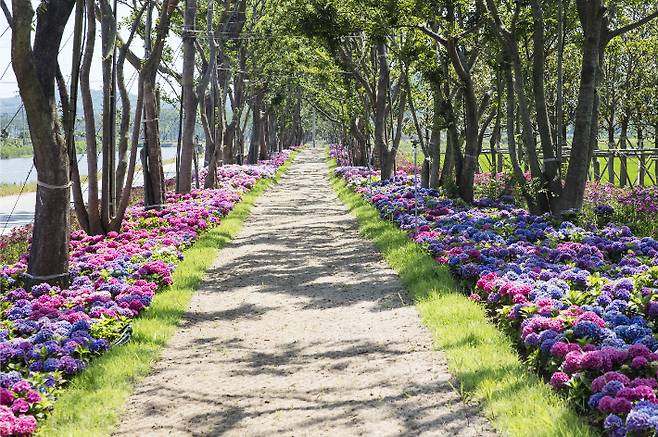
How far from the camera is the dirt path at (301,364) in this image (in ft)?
17.6

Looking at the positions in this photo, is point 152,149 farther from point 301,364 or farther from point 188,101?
point 301,364

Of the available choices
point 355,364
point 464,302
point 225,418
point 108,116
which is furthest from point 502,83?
point 225,418

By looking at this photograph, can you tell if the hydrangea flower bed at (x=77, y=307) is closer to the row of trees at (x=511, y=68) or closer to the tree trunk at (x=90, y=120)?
the tree trunk at (x=90, y=120)

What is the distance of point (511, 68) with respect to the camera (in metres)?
17.6

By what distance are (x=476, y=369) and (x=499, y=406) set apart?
88cm

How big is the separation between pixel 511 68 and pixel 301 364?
12.9m

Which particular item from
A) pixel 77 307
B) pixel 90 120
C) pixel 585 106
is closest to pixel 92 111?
pixel 90 120

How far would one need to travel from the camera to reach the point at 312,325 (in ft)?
27.0

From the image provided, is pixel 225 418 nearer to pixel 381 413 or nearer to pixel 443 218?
pixel 381 413

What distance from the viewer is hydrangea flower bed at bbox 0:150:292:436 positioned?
5691 mm

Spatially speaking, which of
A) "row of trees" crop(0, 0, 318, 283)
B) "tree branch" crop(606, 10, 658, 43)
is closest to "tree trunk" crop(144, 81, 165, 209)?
"row of trees" crop(0, 0, 318, 283)

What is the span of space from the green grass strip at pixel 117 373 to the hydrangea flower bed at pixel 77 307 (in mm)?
131

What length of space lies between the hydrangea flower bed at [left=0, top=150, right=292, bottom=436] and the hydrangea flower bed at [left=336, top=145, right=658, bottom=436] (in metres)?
4.07

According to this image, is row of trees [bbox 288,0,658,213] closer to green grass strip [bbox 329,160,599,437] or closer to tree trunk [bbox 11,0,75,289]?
green grass strip [bbox 329,160,599,437]
